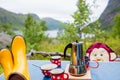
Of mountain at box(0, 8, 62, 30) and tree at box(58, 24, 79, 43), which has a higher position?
mountain at box(0, 8, 62, 30)

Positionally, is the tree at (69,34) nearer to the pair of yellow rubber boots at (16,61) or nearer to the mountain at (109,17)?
the mountain at (109,17)

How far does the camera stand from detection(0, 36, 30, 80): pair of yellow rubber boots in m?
1.07

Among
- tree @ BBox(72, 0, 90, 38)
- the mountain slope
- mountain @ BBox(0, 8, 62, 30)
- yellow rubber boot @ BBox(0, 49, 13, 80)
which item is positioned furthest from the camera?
the mountain slope

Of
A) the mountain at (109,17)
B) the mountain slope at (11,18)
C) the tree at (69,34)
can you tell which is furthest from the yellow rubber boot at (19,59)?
the mountain slope at (11,18)

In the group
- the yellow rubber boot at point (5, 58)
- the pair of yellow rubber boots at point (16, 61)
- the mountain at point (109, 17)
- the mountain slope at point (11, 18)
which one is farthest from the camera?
the mountain slope at point (11, 18)

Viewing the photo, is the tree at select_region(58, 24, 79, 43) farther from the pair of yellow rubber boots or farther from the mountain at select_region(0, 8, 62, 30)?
the pair of yellow rubber boots

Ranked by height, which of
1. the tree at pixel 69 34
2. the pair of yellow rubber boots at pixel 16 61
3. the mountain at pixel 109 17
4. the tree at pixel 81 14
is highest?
the mountain at pixel 109 17

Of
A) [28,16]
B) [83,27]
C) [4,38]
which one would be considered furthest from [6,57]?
[28,16]

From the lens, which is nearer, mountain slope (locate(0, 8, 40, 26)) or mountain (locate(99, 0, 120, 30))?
mountain (locate(99, 0, 120, 30))

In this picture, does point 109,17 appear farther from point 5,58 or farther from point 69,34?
point 5,58

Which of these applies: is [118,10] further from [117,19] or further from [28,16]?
[28,16]

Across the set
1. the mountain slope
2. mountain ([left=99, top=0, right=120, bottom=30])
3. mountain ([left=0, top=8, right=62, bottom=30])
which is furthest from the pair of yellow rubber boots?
the mountain slope

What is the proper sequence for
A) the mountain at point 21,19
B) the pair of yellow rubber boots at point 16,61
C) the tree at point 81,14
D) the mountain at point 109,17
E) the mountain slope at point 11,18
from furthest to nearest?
the mountain slope at point 11,18
the mountain at point 21,19
the mountain at point 109,17
the tree at point 81,14
the pair of yellow rubber boots at point 16,61

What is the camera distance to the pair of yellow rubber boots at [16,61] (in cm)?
107
